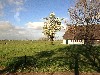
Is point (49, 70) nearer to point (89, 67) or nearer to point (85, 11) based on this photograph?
point (89, 67)

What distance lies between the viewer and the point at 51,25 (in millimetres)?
80688

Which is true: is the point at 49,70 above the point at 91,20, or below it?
below

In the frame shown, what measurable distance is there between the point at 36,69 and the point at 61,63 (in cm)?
383

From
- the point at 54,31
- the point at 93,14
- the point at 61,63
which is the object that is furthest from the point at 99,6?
the point at 54,31

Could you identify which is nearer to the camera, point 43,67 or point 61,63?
point 43,67

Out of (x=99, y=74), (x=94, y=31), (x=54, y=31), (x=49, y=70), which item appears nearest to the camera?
(x=99, y=74)

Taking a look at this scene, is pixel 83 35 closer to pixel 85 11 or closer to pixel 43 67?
pixel 85 11

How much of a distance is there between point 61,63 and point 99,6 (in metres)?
15.9

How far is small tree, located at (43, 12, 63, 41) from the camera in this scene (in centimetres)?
8031

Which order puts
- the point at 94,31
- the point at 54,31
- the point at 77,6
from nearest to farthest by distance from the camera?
1. the point at 94,31
2. the point at 77,6
3. the point at 54,31

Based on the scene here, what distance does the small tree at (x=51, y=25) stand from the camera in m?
80.3

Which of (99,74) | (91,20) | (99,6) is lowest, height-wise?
(99,74)

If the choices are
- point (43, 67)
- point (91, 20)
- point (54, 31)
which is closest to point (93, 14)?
point (91, 20)

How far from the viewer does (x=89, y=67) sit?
21016 millimetres
